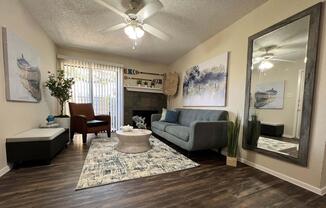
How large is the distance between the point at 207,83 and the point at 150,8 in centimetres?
209

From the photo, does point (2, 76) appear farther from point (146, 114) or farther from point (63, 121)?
point (146, 114)

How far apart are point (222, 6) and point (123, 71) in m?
3.48

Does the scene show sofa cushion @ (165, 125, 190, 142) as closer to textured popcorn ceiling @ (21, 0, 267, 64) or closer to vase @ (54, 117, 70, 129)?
textured popcorn ceiling @ (21, 0, 267, 64)

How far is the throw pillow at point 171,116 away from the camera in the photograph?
12.8 feet

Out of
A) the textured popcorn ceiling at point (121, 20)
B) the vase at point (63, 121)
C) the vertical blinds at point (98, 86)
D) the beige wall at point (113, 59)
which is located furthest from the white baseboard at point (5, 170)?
the beige wall at point (113, 59)

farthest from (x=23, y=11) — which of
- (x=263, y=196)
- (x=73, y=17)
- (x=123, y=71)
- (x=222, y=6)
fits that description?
(x=263, y=196)

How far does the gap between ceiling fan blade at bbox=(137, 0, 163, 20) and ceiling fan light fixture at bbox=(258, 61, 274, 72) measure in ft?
5.71

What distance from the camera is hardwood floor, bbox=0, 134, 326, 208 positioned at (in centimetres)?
135

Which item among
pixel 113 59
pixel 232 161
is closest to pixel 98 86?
pixel 113 59

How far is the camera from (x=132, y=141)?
269 centimetres

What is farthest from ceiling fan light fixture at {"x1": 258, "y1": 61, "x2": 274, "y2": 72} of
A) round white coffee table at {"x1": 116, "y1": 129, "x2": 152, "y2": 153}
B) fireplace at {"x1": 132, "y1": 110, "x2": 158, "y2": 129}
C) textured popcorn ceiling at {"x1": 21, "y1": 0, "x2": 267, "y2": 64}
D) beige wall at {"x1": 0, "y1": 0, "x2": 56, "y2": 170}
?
fireplace at {"x1": 132, "y1": 110, "x2": 158, "y2": 129}

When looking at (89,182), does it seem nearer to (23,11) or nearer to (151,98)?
(23,11)

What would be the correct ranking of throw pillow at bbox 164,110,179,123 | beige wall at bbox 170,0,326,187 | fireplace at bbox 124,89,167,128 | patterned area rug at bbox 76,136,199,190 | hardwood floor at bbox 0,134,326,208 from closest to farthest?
hardwood floor at bbox 0,134,326,208
beige wall at bbox 170,0,326,187
patterned area rug at bbox 76,136,199,190
throw pillow at bbox 164,110,179,123
fireplace at bbox 124,89,167,128

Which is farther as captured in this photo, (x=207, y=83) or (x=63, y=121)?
(x=207, y=83)
